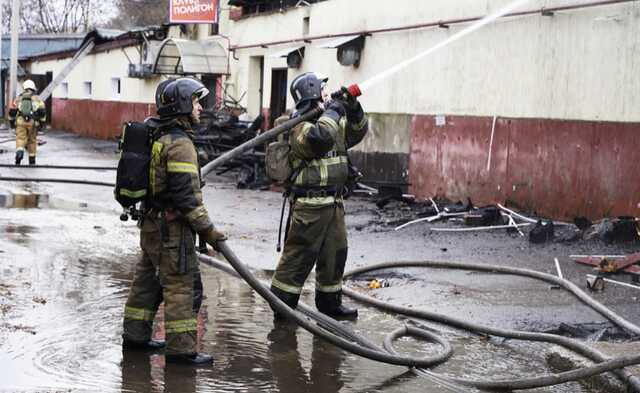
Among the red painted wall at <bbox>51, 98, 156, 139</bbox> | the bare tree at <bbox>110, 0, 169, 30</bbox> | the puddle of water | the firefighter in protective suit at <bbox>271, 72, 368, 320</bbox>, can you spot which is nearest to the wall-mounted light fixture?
the puddle of water

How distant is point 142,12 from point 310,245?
60.7m

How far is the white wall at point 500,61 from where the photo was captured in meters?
11.2

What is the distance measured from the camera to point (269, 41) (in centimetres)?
2273

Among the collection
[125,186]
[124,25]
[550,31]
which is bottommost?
[125,186]

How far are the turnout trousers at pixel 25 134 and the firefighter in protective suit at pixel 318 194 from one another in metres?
13.9

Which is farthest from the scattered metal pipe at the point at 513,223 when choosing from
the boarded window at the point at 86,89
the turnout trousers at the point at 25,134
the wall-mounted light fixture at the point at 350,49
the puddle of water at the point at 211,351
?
the boarded window at the point at 86,89

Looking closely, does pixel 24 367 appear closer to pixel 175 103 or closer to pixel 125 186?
pixel 125 186

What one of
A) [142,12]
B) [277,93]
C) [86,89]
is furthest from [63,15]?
[277,93]

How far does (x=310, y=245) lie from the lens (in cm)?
671

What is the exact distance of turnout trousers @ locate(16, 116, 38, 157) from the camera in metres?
19.6

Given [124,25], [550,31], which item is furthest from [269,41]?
[124,25]

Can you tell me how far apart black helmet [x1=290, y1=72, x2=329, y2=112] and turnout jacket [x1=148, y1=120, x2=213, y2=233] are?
136 cm

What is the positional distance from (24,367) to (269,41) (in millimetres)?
17993

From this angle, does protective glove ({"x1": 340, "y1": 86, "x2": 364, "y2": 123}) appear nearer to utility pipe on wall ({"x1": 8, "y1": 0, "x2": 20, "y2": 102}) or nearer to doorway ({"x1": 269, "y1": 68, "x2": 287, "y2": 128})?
doorway ({"x1": 269, "y1": 68, "x2": 287, "y2": 128})
